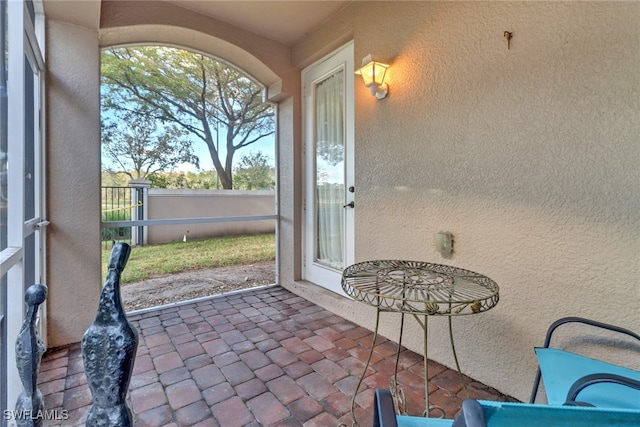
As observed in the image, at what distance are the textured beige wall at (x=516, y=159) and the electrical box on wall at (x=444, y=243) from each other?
5 centimetres

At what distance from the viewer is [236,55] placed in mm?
3271

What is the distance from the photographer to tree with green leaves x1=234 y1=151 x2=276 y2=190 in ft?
12.2

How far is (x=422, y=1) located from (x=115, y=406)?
2720 millimetres

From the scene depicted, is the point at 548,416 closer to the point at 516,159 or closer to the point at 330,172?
the point at 516,159

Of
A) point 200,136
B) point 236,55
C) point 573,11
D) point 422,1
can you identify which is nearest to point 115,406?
point 573,11

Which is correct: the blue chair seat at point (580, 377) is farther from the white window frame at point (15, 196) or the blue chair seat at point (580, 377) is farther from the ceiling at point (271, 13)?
the ceiling at point (271, 13)

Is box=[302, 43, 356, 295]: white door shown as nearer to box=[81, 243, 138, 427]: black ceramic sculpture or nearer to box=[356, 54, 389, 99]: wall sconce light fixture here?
box=[356, 54, 389, 99]: wall sconce light fixture

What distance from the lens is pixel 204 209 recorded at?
349 cm

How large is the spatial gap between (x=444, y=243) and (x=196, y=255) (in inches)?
130

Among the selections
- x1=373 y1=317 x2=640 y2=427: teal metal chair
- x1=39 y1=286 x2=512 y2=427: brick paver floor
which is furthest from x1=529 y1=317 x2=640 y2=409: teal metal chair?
x1=39 y1=286 x2=512 y2=427: brick paver floor

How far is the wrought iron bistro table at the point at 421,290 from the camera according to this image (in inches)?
47.9

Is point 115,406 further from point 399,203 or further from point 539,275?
point 399,203

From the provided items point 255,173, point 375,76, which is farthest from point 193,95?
point 375,76

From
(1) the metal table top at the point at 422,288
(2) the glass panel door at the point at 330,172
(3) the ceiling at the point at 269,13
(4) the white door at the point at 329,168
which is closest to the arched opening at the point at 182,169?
(3) the ceiling at the point at 269,13
